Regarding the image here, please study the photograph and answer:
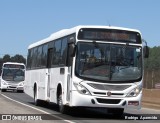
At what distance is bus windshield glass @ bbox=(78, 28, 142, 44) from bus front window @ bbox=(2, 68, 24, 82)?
29406mm

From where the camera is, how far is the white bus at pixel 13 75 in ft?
156

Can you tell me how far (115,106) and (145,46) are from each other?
245cm

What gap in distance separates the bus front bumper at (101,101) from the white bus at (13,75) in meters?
29.9

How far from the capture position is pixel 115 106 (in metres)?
17.8

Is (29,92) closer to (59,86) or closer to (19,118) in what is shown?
(59,86)

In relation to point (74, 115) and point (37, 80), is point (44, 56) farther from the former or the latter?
point (74, 115)

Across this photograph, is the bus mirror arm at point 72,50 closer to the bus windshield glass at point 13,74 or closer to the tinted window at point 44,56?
the tinted window at point 44,56

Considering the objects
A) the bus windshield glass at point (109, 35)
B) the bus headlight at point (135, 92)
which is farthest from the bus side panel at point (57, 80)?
the bus headlight at point (135, 92)

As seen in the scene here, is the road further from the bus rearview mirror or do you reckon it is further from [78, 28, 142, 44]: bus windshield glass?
[78, 28, 142, 44]: bus windshield glass

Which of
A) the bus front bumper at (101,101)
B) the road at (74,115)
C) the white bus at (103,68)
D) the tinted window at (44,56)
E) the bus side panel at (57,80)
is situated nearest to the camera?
the road at (74,115)

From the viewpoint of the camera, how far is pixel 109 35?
18391mm

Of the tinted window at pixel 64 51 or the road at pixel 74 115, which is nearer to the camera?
the road at pixel 74 115

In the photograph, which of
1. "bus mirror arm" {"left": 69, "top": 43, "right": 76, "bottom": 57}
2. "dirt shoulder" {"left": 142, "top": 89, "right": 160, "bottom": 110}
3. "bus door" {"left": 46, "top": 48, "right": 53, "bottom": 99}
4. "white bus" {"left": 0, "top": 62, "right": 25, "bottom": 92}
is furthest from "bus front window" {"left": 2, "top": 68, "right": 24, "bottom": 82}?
"bus mirror arm" {"left": 69, "top": 43, "right": 76, "bottom": 57}

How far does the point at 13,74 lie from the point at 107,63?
99.7 feet
